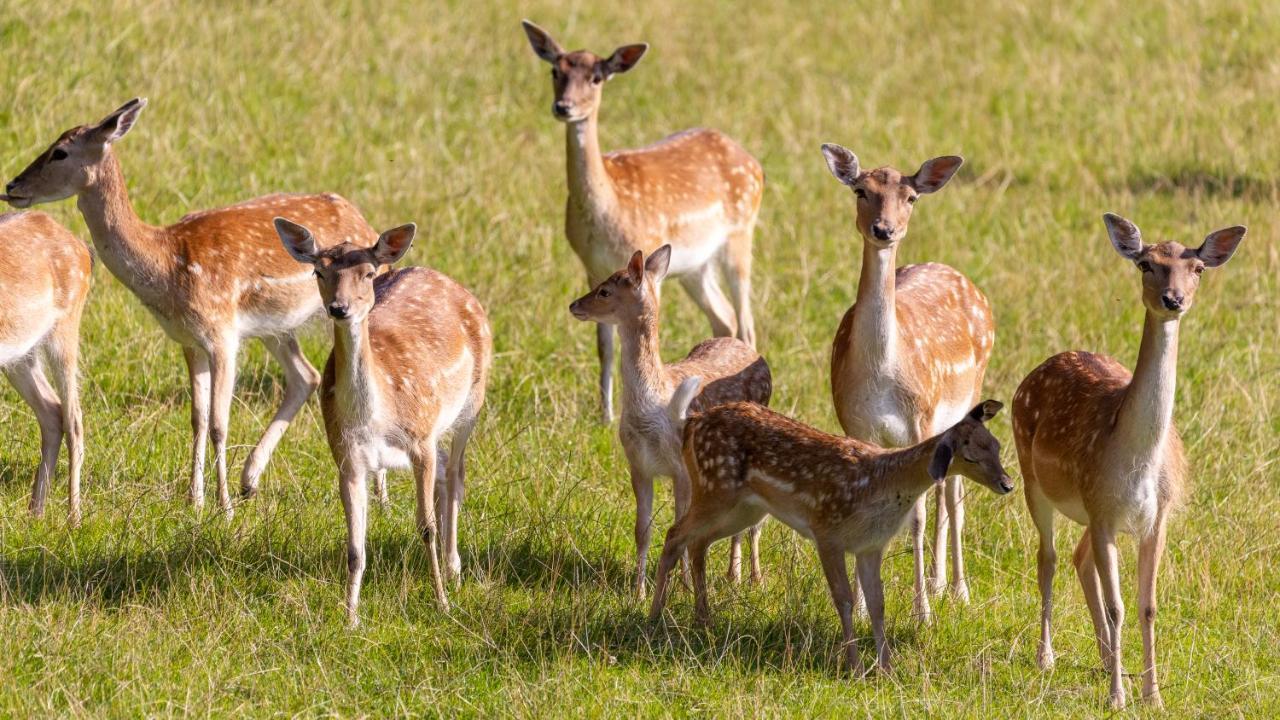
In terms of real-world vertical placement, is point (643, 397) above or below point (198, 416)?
above

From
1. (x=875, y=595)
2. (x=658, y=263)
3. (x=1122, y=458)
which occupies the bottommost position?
(x=875, y=595)

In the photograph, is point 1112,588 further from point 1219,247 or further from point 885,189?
point 885,189

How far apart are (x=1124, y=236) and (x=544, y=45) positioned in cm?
420

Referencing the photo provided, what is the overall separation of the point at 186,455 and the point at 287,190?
304 centimetres

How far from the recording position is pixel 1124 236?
596cm

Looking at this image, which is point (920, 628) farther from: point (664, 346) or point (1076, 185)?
point (1076, 185)

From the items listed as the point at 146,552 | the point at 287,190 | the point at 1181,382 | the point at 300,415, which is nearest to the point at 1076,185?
the point at 1181,382

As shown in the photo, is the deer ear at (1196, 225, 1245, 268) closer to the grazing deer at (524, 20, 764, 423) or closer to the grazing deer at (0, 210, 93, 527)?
the grazing deer at (524, 20, 764, 423)

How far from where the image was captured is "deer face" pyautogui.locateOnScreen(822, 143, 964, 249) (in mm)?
6578

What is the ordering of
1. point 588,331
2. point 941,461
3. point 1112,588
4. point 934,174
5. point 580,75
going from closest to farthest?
point 941,461 < point 1112,588 < point 934,174 < point 580,75 < point 588,331

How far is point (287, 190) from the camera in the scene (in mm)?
10305

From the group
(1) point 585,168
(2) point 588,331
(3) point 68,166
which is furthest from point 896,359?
(3) point 68,166

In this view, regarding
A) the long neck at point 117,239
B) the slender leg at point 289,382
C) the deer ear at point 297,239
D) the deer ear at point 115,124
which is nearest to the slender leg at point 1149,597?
the deer ear at point 297,239

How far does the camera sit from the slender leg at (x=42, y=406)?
706 cm
